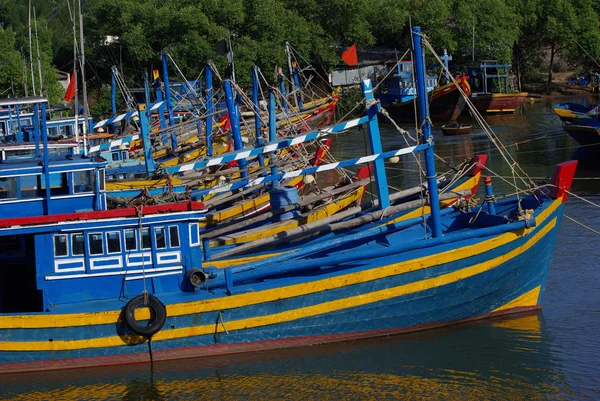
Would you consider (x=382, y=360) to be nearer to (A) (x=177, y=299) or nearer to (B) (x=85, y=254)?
(A) (x=177, y=299)

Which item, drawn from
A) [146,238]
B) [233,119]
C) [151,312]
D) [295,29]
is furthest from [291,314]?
[295,29]

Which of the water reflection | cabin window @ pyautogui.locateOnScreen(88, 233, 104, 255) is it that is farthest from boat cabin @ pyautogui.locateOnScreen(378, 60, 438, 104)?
cabin window @ pyautogui.locateOnScreen(88, 233, 104, 255)

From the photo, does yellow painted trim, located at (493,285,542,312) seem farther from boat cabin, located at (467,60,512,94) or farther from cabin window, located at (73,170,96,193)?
boat cabin, located at (467,60,512,94)

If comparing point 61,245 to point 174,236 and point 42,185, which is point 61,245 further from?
point 174,236

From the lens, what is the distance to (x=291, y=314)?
16078 millimetres

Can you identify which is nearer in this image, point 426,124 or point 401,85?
point 426,124

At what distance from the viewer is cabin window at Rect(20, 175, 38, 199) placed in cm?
1645

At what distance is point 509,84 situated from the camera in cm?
6500

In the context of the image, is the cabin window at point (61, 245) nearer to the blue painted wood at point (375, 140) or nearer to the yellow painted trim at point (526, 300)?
the blue painted wood at point (375, 140)

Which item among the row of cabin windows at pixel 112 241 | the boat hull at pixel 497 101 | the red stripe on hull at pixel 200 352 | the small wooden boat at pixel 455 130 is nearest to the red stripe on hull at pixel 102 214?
the row of cabin windows at pixel 112 241

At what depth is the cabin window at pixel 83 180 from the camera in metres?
16.7

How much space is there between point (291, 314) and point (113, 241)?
11.3 feet

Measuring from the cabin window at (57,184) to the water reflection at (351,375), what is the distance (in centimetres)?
334

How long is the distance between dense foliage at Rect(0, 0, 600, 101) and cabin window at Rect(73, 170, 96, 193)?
41110mm
